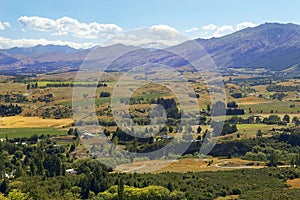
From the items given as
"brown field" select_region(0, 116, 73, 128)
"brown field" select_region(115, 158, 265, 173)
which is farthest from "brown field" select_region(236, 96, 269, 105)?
"brown field" select_region(115, 158, 265, 173)

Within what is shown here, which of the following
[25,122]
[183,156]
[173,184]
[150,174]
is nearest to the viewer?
[173,184]

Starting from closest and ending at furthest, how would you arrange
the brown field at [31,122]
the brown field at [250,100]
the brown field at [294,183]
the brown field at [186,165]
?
the brown field at [294,183]
the brown field at [186,165]
the brown field at [31,122]
the brown field at [250,100]

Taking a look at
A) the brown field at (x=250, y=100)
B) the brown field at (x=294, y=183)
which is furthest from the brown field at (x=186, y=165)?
the brown field at (x=250, y=100)

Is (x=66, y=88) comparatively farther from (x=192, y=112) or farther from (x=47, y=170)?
(x=47, y=170)

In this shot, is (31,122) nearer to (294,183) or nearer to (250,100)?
(250,100)

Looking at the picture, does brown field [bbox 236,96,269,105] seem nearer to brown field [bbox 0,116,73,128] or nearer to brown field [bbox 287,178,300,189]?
brown field [bbox 0,116,73,128]

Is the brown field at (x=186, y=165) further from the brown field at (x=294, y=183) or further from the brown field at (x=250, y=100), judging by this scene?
the brown field at (x=250, y=100)

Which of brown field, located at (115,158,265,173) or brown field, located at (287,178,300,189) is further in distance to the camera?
brown field, located at (115,158,265,173)

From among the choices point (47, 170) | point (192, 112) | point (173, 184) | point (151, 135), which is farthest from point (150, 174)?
point (192, 112)
